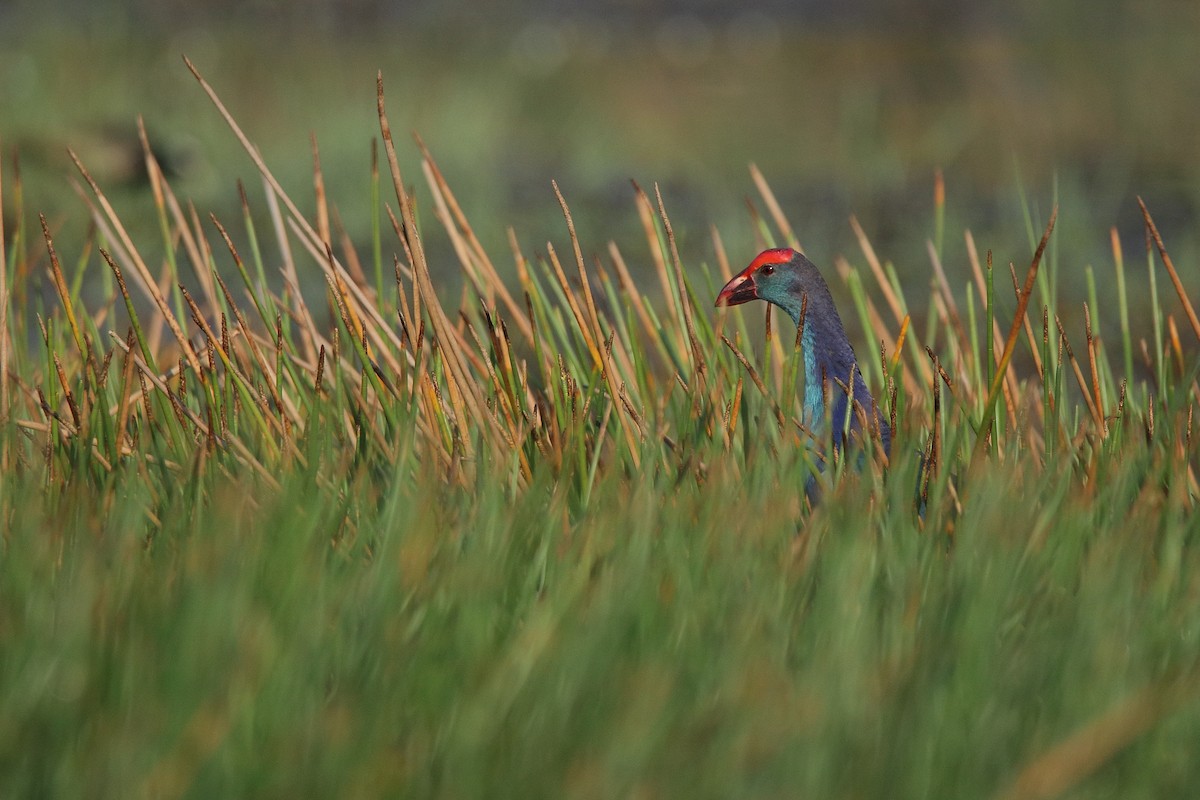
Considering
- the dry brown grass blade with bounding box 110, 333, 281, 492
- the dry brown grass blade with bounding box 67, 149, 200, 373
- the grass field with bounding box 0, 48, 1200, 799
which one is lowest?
the grass field with bounding box 0, 48, 1200, 799

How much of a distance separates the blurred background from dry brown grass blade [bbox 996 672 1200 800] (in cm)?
155

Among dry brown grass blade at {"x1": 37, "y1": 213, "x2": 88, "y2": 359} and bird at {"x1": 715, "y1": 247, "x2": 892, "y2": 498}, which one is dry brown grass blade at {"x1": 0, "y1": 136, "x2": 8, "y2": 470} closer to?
dry brown grass blade at {"x1": 37, "y1": 213, "x2": 88, "y2": 359}

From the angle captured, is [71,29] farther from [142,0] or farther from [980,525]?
[980,525]

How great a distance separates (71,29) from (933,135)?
23.0 ft

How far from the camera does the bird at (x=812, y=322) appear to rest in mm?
2037

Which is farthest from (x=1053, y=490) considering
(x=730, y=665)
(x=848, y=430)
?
(x=730, y=665)

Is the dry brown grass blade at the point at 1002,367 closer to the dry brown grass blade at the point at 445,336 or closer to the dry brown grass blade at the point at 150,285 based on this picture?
the dry brown grass blade at the point at 445,336

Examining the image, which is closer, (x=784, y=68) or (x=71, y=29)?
(x=71, y=29)

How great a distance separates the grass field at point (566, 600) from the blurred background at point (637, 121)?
113 centimetres

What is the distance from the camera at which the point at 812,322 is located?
212 cm

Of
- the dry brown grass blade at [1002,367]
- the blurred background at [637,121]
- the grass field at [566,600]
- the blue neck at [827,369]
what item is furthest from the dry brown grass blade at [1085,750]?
the blurred background at [637,121]

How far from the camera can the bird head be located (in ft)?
7.00

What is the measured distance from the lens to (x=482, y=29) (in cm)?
1431

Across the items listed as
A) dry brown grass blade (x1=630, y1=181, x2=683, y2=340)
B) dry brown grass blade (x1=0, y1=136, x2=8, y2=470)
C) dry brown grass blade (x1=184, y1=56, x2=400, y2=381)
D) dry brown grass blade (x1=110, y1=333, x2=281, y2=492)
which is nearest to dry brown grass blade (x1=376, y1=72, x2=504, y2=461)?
dry brown grass blade (x1=184, y1=56, x2=400, y2=381)
